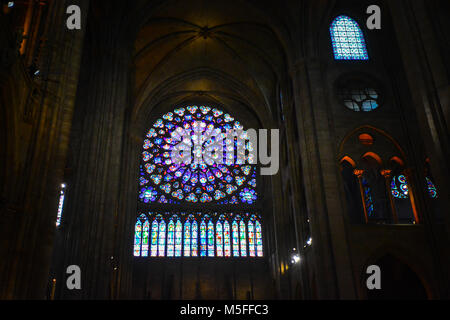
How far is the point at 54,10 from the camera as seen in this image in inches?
320

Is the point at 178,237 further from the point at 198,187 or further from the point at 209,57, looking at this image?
the point at 209,57

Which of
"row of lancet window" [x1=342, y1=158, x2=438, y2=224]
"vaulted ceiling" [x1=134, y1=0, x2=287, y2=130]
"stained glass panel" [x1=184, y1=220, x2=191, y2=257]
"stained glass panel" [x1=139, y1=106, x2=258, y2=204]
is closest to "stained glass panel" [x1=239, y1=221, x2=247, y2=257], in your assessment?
"stained glass panel" [x1=139, y1=106, x2=258, y2=204]

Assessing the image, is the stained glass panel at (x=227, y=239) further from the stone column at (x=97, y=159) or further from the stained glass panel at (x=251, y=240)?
the stone column at (x=97, y=159)

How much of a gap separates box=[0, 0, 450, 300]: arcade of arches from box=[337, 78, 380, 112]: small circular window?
0.25 ft

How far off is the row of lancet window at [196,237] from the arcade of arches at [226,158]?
0.08m

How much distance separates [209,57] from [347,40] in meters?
7.56

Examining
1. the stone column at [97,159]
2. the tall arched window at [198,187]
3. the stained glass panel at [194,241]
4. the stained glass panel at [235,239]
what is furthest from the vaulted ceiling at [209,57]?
the stained glass panel at [194,241]

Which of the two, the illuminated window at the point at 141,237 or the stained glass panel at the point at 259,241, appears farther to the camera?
the stained glass panel at the point at 259,241

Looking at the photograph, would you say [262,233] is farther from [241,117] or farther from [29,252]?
[29,252]

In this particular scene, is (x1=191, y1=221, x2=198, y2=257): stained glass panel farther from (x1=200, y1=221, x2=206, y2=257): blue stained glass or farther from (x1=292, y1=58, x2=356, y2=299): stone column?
(x1=292, y1=58, x2=356, y2=299): stone column

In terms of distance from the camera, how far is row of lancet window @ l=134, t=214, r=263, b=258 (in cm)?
2247

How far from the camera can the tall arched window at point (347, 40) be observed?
17.8 metres
